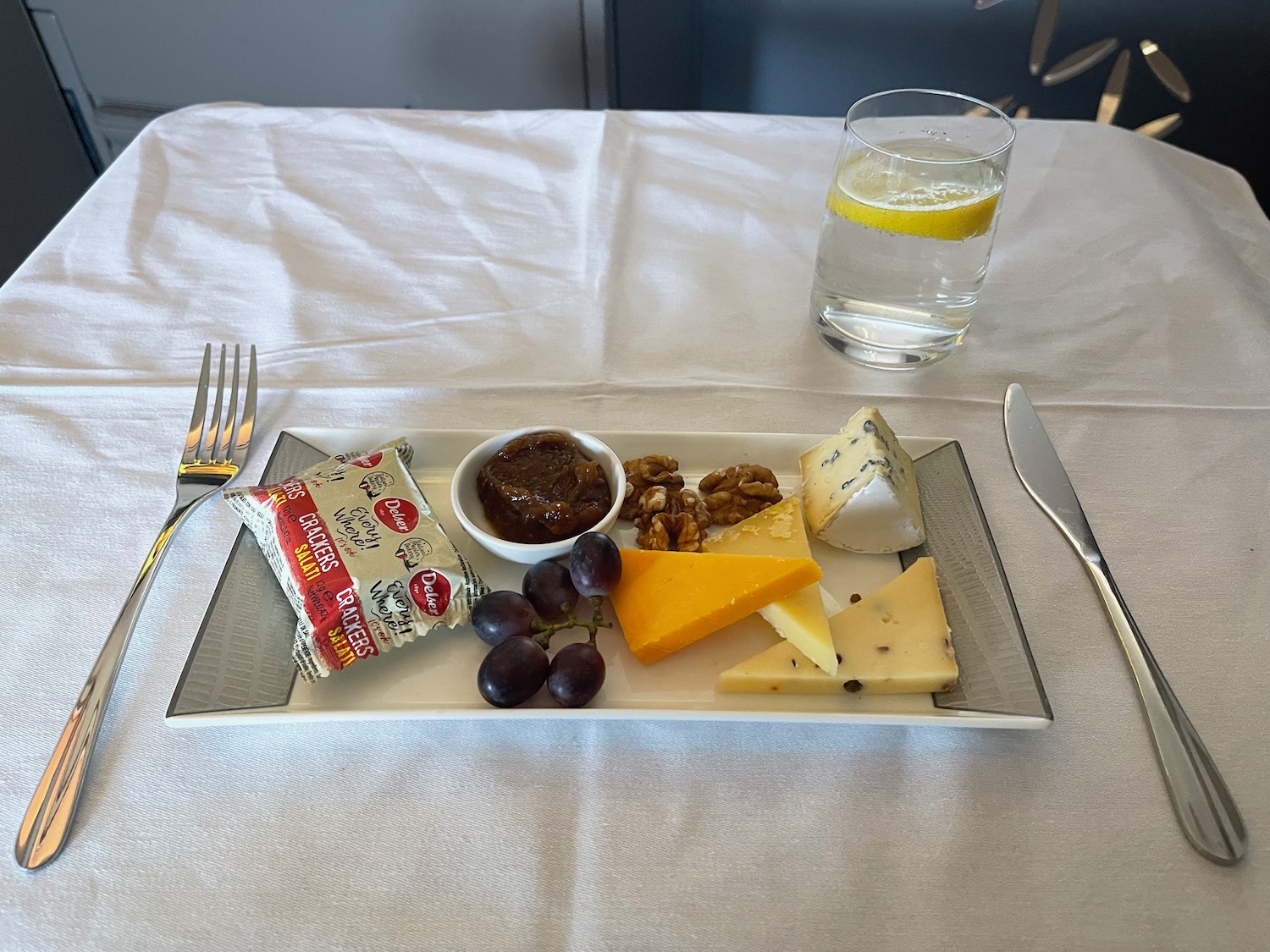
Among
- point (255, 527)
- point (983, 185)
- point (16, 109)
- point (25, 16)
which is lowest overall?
point (16, 109)

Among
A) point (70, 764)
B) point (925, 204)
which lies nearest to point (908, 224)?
point (925, 204)

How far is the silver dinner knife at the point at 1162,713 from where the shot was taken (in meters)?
0.54

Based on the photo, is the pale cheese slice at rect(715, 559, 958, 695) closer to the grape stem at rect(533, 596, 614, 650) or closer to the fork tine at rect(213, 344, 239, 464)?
the grape stem at rect(533, 596, 614, 650)

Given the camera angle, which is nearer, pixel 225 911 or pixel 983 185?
pixel 225 911

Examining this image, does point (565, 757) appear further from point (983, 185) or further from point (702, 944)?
point (983, 185)

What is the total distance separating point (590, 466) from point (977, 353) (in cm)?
49

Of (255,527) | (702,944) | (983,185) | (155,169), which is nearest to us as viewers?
(702,944)

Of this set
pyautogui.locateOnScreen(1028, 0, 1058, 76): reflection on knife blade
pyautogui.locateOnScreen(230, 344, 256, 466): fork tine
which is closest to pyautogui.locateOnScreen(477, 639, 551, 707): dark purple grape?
pyautogui.locateOnScreen(230, 344, 256, 466): fork tine

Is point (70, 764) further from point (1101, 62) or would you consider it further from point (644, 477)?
point (1101, 62)

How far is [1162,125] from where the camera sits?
76.2 inches

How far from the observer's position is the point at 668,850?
53 centimetres

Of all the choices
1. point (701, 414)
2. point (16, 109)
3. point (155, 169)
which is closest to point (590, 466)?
point (701, 414)

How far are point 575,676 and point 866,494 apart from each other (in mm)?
281

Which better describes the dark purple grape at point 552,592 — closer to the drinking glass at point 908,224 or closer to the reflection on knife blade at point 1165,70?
the drinking glass at point 908,224
